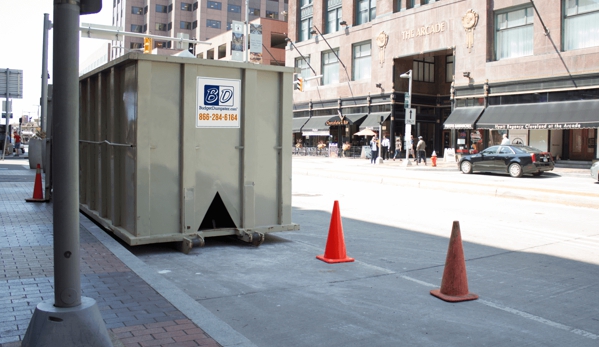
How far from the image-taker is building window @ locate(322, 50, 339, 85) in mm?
51438

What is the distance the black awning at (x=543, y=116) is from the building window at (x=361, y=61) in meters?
15.0

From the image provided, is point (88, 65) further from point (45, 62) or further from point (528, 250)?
point (528, 250)

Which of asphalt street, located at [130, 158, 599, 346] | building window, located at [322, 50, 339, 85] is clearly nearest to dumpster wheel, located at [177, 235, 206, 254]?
asphalt street, located at [130, 158, 599, 346]

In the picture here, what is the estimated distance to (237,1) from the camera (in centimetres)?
9725

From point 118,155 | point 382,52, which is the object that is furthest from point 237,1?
point 118,155

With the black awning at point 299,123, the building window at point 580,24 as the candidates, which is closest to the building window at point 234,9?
the black awning at point 299,123

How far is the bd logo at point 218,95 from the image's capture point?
317 inches

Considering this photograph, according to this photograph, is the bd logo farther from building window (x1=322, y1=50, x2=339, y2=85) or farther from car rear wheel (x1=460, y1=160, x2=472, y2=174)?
building window (x1=322, y1=50, x2=339, y2=85)

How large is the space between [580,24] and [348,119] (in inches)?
838

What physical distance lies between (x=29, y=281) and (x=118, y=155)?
2895 millimetres

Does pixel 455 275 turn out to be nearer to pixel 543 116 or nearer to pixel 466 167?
pixel 466 167

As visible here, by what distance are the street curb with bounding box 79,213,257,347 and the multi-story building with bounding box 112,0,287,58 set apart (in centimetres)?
8930

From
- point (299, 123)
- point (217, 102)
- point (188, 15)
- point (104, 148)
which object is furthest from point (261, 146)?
point (188, 15)

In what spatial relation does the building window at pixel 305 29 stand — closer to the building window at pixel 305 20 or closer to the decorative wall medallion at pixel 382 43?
the building window at pixel 305 20
